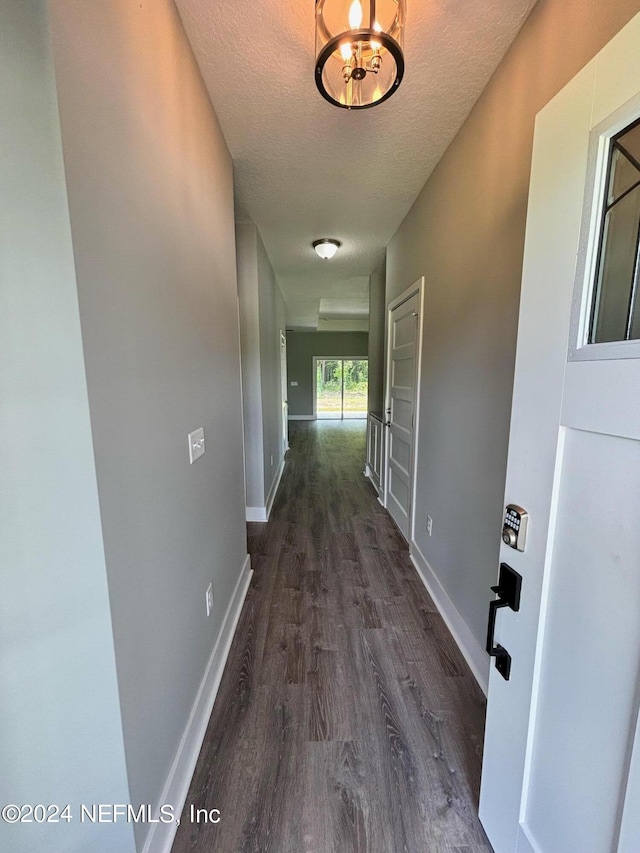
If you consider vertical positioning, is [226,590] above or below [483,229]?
below

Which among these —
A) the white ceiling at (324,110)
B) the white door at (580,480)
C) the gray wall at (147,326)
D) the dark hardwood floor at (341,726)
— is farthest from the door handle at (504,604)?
the white ceiling at (324,110)

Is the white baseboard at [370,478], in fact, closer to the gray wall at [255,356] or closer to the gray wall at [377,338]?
the gray wall at [377,338]

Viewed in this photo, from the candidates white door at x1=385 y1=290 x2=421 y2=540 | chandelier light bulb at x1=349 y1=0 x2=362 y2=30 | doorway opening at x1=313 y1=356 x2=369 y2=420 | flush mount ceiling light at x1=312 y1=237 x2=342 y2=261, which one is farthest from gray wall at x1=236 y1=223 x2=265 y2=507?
doorway opening at x1=313 y1=356 x2=369 y2=420

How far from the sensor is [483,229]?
162 cm

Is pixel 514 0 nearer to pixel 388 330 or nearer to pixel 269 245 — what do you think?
pixel 388 330

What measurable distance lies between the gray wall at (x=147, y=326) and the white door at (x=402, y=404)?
1655 mm

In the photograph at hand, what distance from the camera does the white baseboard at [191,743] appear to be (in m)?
1.01

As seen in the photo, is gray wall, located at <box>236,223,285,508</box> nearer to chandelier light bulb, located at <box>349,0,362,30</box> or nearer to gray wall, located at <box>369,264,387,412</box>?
gray wall, located at <box>369,264,387,412</box>

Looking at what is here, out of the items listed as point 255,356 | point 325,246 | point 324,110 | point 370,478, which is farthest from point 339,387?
point 324,110

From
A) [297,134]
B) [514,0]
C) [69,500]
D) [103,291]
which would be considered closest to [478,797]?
[69,500]

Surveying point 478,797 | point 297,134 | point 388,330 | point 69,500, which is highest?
point 297,134

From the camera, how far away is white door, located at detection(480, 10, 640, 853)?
0.61 metres

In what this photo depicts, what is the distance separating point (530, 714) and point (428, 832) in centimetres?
66

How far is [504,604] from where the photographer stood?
0.89 metres
